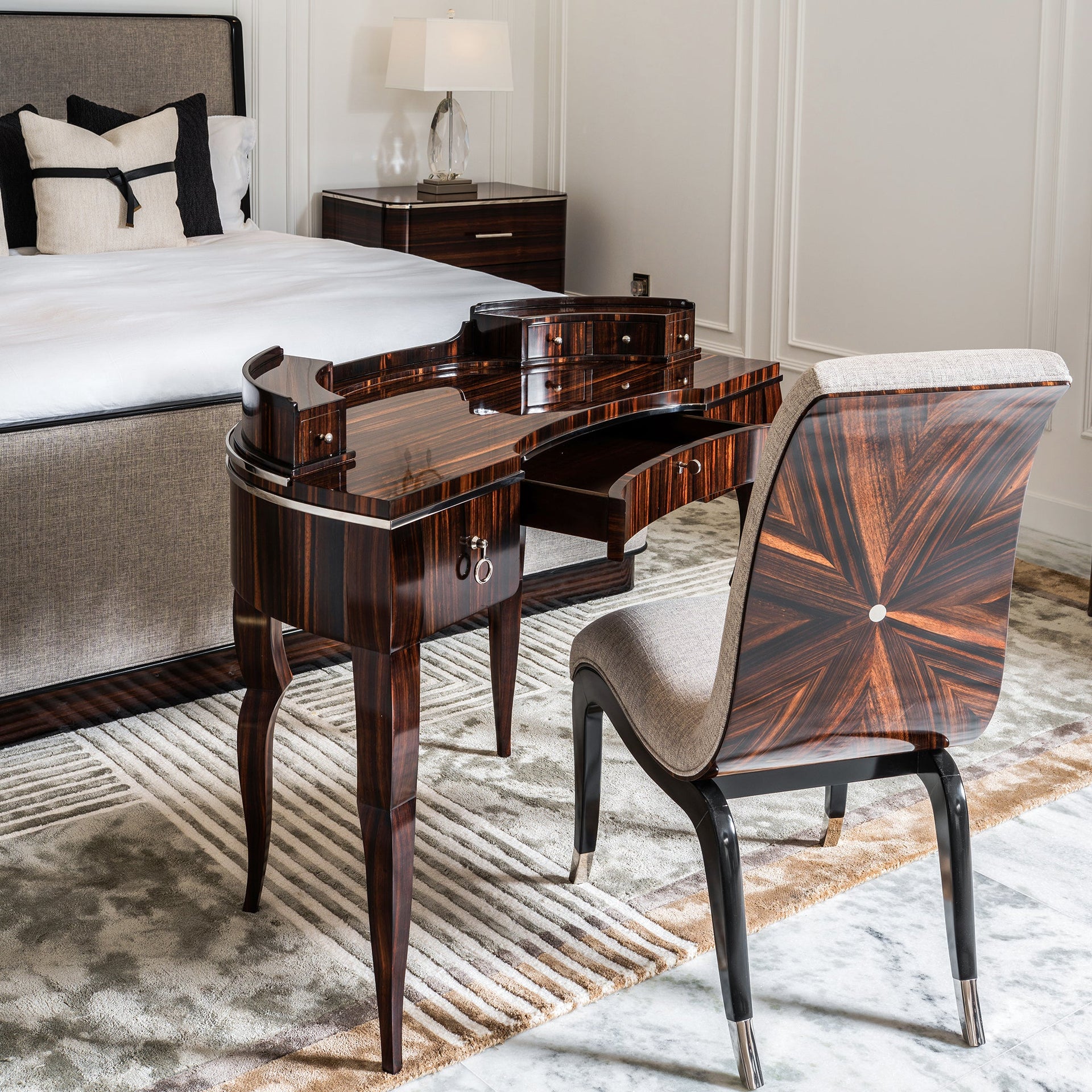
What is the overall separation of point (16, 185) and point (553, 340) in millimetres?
2262

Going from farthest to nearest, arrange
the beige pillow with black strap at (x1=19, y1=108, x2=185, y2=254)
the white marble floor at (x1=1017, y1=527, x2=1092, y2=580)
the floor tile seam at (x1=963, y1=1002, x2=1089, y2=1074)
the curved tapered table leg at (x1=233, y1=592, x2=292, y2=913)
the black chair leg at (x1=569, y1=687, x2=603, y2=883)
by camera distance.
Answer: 1. the beige pillow with black strap at (x1=19, y1=108, x2=185, y2=254)
2. the white marble floor at (x1=1017, y1=527, x2=1092, y2=580)
3. the black chair leg at (x1=569, y1=687, x2=603, y2=883)
4. the curved tapered table leg at (x1=233, y1=592, x2=292, y2=913)
5. the floor tile seam at (x1=963, y1=1002, x2=1089, y2=1074)

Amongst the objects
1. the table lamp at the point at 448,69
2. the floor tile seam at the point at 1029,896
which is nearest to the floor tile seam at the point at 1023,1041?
the floor tile seam at the point at 1029,896

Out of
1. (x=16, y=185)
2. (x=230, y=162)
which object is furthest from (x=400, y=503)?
(x=230, y=162)

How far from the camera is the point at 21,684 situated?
88.5 inches

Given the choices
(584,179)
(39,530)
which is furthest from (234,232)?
(39,530)

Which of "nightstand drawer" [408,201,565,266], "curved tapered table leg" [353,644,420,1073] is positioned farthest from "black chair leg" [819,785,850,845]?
"nightstand drawer" [408,201,565,266]

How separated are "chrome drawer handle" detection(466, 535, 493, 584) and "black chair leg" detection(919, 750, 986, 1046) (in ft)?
1.90

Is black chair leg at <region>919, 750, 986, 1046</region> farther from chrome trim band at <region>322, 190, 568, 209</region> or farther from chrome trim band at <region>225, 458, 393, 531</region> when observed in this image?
chrome trim band at <region>322, 190, 568, 209</region>

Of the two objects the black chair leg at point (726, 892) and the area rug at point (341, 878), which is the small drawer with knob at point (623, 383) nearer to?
the black chair leg at point (726, 892)

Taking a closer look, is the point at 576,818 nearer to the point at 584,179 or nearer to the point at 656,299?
the point at 656,299

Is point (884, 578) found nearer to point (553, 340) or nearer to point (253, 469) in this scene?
point (253, 469)

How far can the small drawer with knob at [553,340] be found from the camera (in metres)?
2.12

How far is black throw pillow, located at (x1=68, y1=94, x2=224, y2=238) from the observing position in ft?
12.7

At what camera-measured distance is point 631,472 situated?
1617 mm
